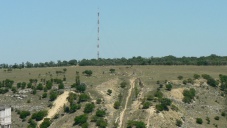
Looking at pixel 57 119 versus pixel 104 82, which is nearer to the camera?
pixel 57 119

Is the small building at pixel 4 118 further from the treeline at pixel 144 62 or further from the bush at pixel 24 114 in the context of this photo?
the treeline at pixel 144 62

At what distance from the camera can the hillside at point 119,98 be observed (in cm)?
11019

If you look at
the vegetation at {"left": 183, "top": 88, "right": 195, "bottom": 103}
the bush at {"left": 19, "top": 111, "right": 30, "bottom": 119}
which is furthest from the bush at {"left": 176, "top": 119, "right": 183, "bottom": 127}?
the bush at {"left": 19, "top": 111, "right": 30, "bottom": 119}

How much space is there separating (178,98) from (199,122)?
12859 mm

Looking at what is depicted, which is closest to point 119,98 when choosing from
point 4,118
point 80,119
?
point 80,119

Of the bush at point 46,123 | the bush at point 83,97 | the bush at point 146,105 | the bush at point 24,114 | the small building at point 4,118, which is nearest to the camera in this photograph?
the small building at point 4,118

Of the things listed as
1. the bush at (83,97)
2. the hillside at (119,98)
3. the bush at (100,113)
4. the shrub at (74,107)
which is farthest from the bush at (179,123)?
the bush at (83,97)

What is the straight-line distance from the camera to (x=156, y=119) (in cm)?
10838

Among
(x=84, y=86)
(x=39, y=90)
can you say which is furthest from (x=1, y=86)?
(x=84, y=86)

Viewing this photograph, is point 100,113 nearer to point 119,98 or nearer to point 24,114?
point 119,98

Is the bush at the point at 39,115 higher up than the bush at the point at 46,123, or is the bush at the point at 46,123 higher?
the bush at the point at 39,115

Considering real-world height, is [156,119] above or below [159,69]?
below

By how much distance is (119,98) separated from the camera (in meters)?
123

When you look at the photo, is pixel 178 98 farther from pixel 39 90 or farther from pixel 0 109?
pixel 0 109
